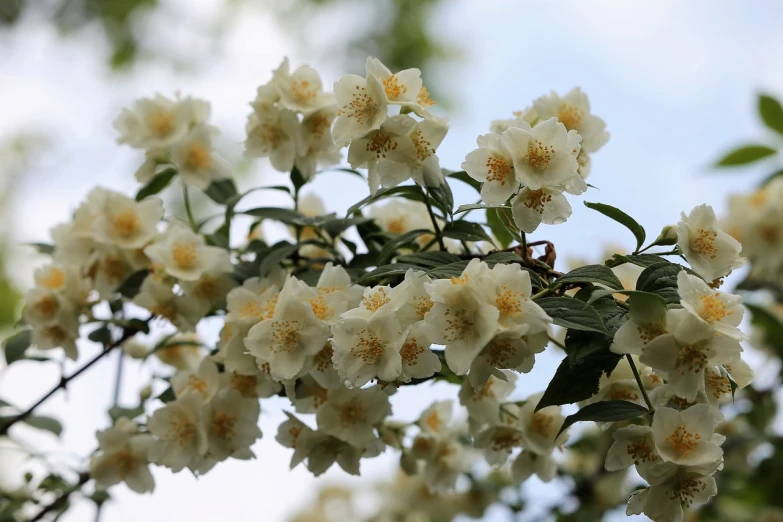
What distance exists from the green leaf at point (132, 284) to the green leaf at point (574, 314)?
2.58 ft

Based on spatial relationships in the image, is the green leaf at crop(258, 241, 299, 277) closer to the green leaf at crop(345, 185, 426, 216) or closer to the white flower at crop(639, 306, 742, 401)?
the green leaf at crop(345, 185, 426, 216)

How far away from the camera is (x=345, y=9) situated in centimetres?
657

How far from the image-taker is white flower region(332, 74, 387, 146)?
1.06 m

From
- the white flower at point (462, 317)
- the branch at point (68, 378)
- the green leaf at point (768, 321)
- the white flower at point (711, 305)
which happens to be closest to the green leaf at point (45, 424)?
the branch at point (68, 378)

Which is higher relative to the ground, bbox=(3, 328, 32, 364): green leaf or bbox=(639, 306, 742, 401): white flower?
bbox=(3, 328, 32, 364): green leaf

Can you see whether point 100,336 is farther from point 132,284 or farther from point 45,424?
point 45,424

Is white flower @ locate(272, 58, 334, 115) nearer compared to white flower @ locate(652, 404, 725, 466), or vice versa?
white flower @ locate(652, 404, 725, 466)

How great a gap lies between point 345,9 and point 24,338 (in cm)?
553

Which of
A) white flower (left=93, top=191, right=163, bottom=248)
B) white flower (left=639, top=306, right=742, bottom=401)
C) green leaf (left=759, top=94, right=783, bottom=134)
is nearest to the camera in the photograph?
white flower (left=639, top=306, right=742, bottom=401)

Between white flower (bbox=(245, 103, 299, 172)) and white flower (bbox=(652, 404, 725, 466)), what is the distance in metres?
0.74

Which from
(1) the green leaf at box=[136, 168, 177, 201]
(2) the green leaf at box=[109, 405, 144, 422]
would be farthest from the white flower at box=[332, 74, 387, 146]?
(2) the green leaf at box=[109, 405, 144, 422]

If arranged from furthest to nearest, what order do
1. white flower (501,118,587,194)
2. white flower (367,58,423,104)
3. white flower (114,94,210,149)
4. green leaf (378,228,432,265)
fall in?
white flower (114,94,210,149)
green leaf (378,228,432,265)
white flower (367,58,423,104)
white flower (501,118,587,194)

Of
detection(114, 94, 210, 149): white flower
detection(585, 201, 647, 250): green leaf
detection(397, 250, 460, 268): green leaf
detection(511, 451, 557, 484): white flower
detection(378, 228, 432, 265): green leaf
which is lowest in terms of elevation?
detection(511, 451, 557, 484): white flower

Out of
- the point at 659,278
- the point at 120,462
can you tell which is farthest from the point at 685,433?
the point at 120,462
